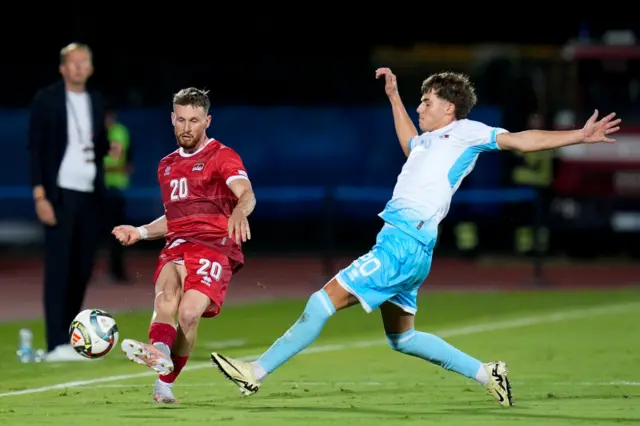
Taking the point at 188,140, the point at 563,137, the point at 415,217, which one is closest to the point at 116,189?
the point at 188,140

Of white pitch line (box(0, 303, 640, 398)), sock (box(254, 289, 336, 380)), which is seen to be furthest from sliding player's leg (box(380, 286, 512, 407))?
white pitch line (box(0, 303, 640, 398))

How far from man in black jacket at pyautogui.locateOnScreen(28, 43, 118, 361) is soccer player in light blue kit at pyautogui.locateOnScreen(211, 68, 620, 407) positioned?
3748 mm

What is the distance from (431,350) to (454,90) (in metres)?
1.66

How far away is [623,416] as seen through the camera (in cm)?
1016

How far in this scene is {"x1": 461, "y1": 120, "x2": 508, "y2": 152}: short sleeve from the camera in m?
10.5

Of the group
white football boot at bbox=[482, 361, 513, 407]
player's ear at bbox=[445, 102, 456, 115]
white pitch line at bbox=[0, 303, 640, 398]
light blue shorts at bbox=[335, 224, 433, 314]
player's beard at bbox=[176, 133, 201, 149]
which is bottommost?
white pitch line at bbox=[0, 303, 640, 398]

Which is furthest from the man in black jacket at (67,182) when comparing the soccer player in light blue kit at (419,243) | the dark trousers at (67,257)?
the soccer player in light blue kit at (419,243)

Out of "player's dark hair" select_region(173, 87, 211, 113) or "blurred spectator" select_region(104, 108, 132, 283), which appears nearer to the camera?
"player's dark hair" select_region(173, 87, 211, 113)

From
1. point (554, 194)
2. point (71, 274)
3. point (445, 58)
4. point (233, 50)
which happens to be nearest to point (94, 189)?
point (71, 274)

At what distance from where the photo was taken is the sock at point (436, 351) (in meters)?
10.7

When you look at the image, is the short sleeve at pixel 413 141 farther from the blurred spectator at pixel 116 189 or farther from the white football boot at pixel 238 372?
the blurred spectator at pixel 116 189

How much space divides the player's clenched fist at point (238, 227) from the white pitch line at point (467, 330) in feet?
8.19

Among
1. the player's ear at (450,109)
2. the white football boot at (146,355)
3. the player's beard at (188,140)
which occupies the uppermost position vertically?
the player's ear at (450,109)

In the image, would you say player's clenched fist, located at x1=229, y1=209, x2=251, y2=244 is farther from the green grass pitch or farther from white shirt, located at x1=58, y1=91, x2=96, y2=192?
white shirt, located at x1=58, y1=91, x2=96, y2=192
